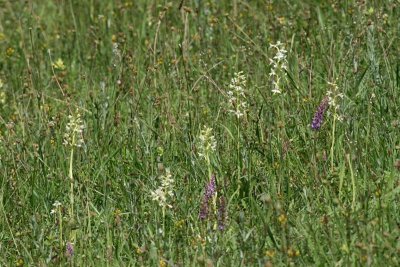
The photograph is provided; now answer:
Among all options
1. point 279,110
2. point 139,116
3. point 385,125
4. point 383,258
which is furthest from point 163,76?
point 383,258

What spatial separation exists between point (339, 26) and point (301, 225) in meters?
2.26

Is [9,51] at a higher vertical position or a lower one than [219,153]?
lower

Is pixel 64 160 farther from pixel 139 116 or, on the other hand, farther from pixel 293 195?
pixel 293 195

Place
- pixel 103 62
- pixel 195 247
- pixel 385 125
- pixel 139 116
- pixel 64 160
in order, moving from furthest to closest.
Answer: pixel 103 62
pixel 139 116
pixel 64 160
pixel 385 125
pixel 195 247

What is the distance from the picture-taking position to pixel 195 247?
3.32m

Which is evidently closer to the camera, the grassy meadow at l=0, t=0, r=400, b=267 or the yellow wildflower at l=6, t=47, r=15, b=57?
the grassy meadow at l=0, t=0, r=400, b=267

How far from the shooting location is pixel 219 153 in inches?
160

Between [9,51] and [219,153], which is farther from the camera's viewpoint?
[9,51]

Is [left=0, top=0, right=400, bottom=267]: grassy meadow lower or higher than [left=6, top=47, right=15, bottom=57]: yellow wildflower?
higher

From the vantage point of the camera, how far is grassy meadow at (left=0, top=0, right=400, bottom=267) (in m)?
3.32

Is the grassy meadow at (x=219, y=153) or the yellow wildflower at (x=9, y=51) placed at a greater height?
the grassy meadow at (x=219, y=153)

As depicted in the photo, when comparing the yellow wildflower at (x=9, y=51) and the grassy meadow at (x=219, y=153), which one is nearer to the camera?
the grassy meadow at (x=219, y=153)

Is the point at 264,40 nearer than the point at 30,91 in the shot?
No

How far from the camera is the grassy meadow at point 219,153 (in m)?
3.32
